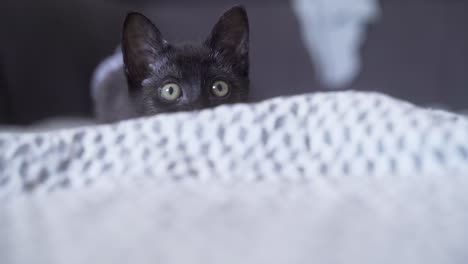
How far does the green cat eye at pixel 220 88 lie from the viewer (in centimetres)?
93

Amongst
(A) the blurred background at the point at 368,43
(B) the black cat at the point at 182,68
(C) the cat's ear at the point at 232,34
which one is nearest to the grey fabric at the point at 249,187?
(B) the black cat at the point at 182,68

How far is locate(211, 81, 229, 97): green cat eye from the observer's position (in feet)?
3.04

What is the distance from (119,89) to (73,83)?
494mm

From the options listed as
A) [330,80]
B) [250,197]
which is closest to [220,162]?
[250,197]

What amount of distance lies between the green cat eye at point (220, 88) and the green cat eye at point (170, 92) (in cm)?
9

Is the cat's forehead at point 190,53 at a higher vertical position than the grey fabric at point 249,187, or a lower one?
higher

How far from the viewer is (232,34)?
1.01 metres

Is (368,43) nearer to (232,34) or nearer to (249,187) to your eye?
(232,34)

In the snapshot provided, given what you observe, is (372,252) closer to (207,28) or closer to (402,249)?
(402,249)

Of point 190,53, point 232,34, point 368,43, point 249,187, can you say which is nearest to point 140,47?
point 190,53

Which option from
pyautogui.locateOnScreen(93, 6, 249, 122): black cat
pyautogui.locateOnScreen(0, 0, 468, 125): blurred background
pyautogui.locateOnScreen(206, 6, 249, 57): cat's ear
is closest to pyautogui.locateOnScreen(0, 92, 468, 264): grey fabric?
pyautogui.locateOnScreen(93, 6, 249, 122): black cat

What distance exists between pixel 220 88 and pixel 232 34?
17 centimetres

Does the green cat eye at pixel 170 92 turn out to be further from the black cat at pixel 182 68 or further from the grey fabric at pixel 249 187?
the grey fabric at pixel 249 187

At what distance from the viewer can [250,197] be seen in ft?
1.41
